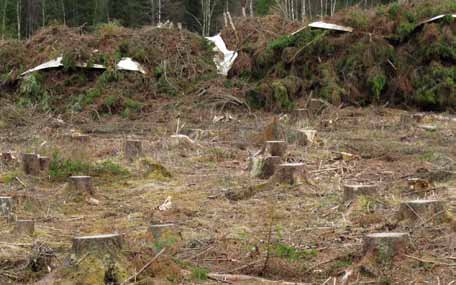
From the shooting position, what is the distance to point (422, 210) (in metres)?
5.62

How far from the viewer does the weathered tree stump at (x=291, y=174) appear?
7766mm

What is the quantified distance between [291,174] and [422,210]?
7.56ft

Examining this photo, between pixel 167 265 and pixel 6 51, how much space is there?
1539 centimetres

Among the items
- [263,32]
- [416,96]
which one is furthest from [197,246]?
[263,32]

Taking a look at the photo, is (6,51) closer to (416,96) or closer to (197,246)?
(416,96)

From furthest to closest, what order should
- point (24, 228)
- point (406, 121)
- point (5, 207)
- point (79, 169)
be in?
point (406, 121), point (79, 169), point (5, 207), point (24, 228)

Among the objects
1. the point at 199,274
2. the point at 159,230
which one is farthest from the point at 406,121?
the point at 199,274

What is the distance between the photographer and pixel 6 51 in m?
18.8

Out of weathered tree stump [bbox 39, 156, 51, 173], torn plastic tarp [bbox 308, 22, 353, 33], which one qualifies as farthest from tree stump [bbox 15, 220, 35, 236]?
torn plastic tarp [bbox 308, 22, 353, 33]

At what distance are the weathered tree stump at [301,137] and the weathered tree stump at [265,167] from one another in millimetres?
2210

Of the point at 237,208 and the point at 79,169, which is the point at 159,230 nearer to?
the point at 237,208

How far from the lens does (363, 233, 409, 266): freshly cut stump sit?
4699 mm

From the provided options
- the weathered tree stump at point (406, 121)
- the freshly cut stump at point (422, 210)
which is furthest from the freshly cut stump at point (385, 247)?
the weathered tree stump at point (406, 121)

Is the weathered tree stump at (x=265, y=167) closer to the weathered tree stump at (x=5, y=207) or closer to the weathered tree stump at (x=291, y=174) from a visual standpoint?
the weathered tree stump at (x=291, y=174)
